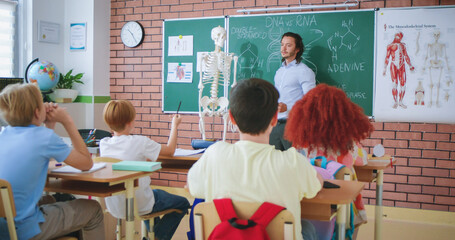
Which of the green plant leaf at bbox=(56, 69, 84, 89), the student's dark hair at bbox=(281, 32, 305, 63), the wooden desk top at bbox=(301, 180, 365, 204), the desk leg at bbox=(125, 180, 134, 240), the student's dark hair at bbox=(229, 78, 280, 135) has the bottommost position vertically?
the desk leg at bbox=(125, 180, 134, 240)

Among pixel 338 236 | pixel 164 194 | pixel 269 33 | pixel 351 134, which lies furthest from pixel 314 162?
pixel 269 33

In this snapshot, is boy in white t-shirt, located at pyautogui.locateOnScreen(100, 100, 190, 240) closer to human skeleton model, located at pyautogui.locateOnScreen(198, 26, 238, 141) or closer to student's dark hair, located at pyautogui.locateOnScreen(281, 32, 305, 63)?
human skeleton model, located at pyautogui.locateOnScreen(198, 26, 238, 141)

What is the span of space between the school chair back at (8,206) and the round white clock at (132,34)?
12.2 feet

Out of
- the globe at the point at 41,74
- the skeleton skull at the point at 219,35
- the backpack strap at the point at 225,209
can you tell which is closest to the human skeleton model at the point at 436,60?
the skeleton skull at the point at 219,35

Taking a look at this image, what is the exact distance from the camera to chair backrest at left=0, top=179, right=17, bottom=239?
1.90 meters

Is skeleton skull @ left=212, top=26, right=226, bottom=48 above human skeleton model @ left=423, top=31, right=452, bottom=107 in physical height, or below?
above

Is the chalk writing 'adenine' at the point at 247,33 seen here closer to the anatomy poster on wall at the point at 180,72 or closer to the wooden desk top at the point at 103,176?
the anatomy poster on wall at the point at 180,72

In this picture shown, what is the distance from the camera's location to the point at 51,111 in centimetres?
247

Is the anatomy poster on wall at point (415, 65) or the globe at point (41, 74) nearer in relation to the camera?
the anatomy poster on wall at point (415, 65)

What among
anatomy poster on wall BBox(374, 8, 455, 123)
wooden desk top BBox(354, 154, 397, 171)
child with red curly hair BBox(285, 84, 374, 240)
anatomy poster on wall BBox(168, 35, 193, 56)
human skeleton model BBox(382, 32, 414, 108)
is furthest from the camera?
anatomy poster on wall BBox(168, 35, 193, 56)

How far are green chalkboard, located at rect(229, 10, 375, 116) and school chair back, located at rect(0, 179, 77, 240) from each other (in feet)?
10.7

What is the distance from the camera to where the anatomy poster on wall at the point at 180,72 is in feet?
16.9

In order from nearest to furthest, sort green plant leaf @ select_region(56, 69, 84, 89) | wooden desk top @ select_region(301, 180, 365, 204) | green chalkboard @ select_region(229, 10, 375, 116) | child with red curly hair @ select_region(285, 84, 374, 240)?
wooden desk top @ select_region(301, 180, 365, 204) < child with red curly hair @ select_region(285, 84, 374, 240) < green chalkboard @ select_region(229, 10, 375, 116) < green plant leaf @ select_region(56, 69, 84, 89)

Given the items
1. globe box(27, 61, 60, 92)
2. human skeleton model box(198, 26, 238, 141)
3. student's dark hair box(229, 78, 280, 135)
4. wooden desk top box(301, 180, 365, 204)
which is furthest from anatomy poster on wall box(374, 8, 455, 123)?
globe box(27, 61, 60, 92)
